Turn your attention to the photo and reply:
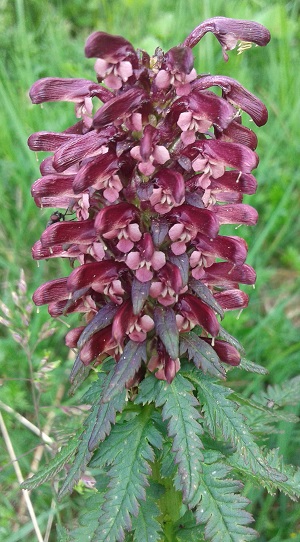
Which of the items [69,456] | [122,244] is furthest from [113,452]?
[122,244]


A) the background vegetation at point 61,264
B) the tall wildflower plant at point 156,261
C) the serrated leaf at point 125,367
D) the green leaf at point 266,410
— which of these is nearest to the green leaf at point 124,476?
the tall wildflower plant at point 156,261

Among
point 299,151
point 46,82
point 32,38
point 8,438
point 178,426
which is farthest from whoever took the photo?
point 32,38

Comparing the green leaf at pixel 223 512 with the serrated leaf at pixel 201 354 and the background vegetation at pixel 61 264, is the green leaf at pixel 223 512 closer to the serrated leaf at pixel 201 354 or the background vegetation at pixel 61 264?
the serrated leaf at pixel 201 354

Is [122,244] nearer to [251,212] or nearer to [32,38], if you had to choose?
[251,212]

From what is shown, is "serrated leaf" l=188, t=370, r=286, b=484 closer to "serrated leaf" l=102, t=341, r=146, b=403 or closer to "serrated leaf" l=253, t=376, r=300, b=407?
"serrated leaf" l=102, t=341, r=146, b=403

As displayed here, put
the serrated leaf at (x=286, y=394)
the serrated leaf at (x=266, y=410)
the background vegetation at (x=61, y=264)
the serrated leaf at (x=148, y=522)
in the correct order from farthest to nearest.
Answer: the background vegetation at (x=61, y=264), the serrated leaf at (x=286, y=394), the serrated leaf at (x=266, y=410), the serrated leaf at (x=148, y=522)

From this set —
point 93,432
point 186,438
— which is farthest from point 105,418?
point 186,438
